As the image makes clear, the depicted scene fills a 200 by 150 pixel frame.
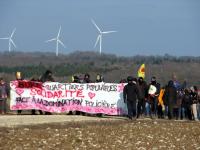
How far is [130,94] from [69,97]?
4060mm

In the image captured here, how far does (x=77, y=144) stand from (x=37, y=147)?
1306 mm

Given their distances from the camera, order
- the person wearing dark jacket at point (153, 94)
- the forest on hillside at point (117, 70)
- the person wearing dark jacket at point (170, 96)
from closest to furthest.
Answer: the person wearing dark jacket at point (170, 96) < the person wearing dark jacket at point (153, 94) < the forest on hillside at point (117, 70)

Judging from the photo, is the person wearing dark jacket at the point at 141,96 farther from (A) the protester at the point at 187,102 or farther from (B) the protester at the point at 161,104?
(A) the protester at the point at 187,102

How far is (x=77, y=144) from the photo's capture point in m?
22.6

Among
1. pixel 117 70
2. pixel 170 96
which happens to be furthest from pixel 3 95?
pixel 117 70

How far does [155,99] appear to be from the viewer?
1383 inches

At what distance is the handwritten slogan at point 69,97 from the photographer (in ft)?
116

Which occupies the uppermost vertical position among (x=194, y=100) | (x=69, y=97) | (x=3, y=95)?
(x=3, y=95)

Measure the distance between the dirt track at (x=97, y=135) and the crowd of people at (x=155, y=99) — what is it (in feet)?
5.87

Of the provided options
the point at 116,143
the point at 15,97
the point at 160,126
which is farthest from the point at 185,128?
the point at 15,97

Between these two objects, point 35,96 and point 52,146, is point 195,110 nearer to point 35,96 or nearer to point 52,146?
point 35,96

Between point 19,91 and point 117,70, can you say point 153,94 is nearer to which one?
point 19,91

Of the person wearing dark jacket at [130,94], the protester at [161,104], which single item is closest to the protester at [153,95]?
the protester at [161,104]

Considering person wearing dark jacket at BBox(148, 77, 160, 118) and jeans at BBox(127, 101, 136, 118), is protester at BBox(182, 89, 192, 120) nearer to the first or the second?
person wearing dark jacket at BBox(148, 77, 160, 118)
